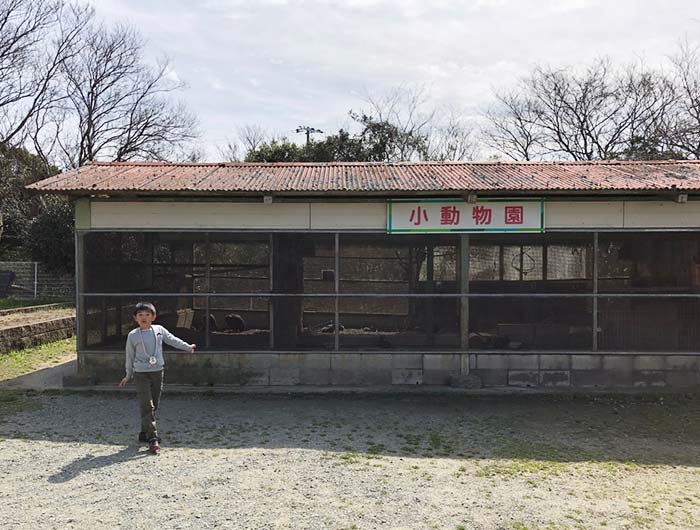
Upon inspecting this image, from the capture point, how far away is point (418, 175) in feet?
27.8

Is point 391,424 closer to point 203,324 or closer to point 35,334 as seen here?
point 203,324

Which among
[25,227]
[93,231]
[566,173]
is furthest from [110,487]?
[25,227]

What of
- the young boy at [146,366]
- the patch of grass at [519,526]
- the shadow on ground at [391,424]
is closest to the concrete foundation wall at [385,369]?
the shadow on ground at [391,424]

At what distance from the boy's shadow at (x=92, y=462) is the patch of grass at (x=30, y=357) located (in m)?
4.40

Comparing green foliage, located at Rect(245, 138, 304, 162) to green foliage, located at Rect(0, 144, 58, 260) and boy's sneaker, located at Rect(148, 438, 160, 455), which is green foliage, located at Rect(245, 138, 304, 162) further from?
boy's sneaker, located at Rect(148, 438, 160, 455)

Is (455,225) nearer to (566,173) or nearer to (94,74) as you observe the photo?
(566,173)

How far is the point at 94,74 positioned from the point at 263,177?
2189 centimetres

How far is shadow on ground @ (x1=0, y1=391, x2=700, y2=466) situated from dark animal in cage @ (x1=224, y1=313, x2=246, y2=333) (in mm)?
1044

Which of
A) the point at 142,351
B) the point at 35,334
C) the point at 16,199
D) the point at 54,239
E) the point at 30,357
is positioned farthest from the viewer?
the point at 16,199

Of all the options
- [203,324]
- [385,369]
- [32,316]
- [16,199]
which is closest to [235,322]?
[203,324]

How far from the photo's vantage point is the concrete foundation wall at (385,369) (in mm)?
7832

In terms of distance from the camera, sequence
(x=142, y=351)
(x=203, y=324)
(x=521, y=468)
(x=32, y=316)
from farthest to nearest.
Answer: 1. (x=32, y=316)
2. (x=203, y=324)
3. (x=142, y=351)
4. (x=521, y=468)

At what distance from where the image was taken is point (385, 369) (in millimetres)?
7871

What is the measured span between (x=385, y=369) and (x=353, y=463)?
300 cm
